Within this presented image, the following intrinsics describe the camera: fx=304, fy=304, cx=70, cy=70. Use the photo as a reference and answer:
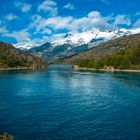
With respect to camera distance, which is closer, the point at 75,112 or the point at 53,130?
the point at 53,130

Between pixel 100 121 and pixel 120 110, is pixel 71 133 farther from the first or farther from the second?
pixel 120 110

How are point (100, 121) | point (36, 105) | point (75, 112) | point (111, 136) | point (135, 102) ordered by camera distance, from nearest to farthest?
point (111, 136) → point (100, 121) → point (75, 112) → point (36, 105) → point (135, 102)

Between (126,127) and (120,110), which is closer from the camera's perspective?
(126,127)

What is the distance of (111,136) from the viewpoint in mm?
54688

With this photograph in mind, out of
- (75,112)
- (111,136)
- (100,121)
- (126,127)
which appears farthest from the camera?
(75,112)

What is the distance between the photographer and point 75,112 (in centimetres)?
7600

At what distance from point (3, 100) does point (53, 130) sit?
41.8 m

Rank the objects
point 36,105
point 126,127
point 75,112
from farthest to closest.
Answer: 1. point 36,105
2. point 75,112
3. point 126,127

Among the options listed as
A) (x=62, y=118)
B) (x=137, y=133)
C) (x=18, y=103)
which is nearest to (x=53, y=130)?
(x=62, y=118)

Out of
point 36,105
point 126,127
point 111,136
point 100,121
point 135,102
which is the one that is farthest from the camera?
point 135,102

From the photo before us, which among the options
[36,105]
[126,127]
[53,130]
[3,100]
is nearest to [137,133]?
[126,127]

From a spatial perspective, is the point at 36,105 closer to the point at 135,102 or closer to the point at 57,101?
the point at 57,101

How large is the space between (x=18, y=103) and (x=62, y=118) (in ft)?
80.7

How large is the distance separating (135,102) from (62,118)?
32.8m
